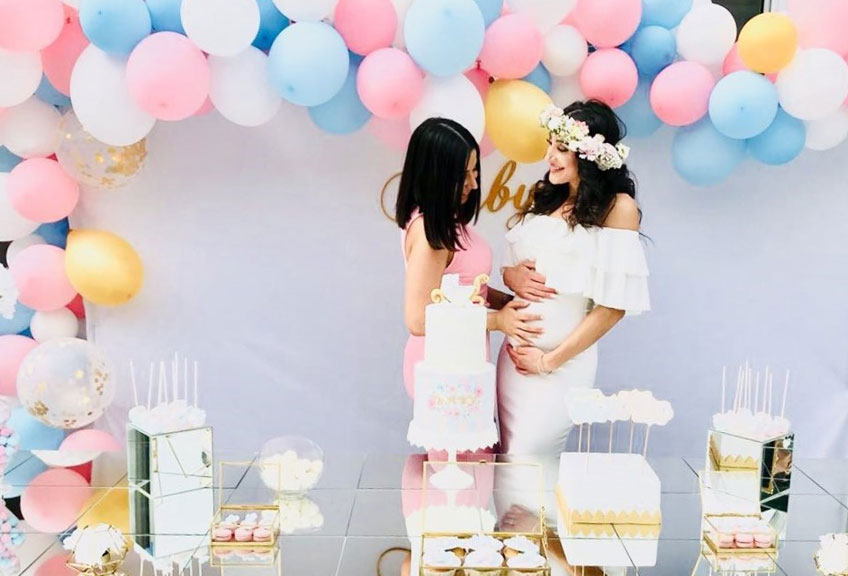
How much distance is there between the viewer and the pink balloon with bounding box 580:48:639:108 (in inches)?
134

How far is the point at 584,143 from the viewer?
9.97 feet

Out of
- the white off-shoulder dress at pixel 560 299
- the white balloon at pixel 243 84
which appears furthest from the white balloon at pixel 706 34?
the white balloon at pixel 243 84

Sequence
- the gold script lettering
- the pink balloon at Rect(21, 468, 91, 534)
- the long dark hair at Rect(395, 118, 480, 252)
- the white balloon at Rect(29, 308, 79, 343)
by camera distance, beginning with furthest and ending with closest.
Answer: the gold script lettering < the white balloon at Rect(29, 308, 79, 343) < the long dark hair at Rect(395, 118, 480, 252) < the pink balloon at Rect(21, 468, 91, 534)

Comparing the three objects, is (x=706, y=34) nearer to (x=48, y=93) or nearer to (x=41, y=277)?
(x=48, y=93)

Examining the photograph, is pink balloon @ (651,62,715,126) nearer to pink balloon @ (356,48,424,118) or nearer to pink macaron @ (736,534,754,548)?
pink balloon @ (356,48,424,118)

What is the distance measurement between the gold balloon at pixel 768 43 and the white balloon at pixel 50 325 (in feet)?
10.0

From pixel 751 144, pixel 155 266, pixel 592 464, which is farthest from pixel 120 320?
pixel 751 144

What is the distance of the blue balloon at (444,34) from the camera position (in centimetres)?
305

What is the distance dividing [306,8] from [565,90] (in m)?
1.14

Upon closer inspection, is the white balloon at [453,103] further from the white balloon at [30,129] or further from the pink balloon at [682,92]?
the white balloon at [30,129]

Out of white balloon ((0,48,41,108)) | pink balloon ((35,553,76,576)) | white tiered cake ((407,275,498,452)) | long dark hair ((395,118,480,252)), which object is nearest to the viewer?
pink balloon ((35,553,76,576))

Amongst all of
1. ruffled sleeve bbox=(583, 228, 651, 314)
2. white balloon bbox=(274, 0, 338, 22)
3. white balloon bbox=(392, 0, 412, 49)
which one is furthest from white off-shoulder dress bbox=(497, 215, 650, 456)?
white balloon bbox=(274, 0, 338, 22)

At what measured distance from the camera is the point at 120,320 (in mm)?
4023

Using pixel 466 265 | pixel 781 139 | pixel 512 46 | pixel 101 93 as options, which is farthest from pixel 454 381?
pixel 781 139
